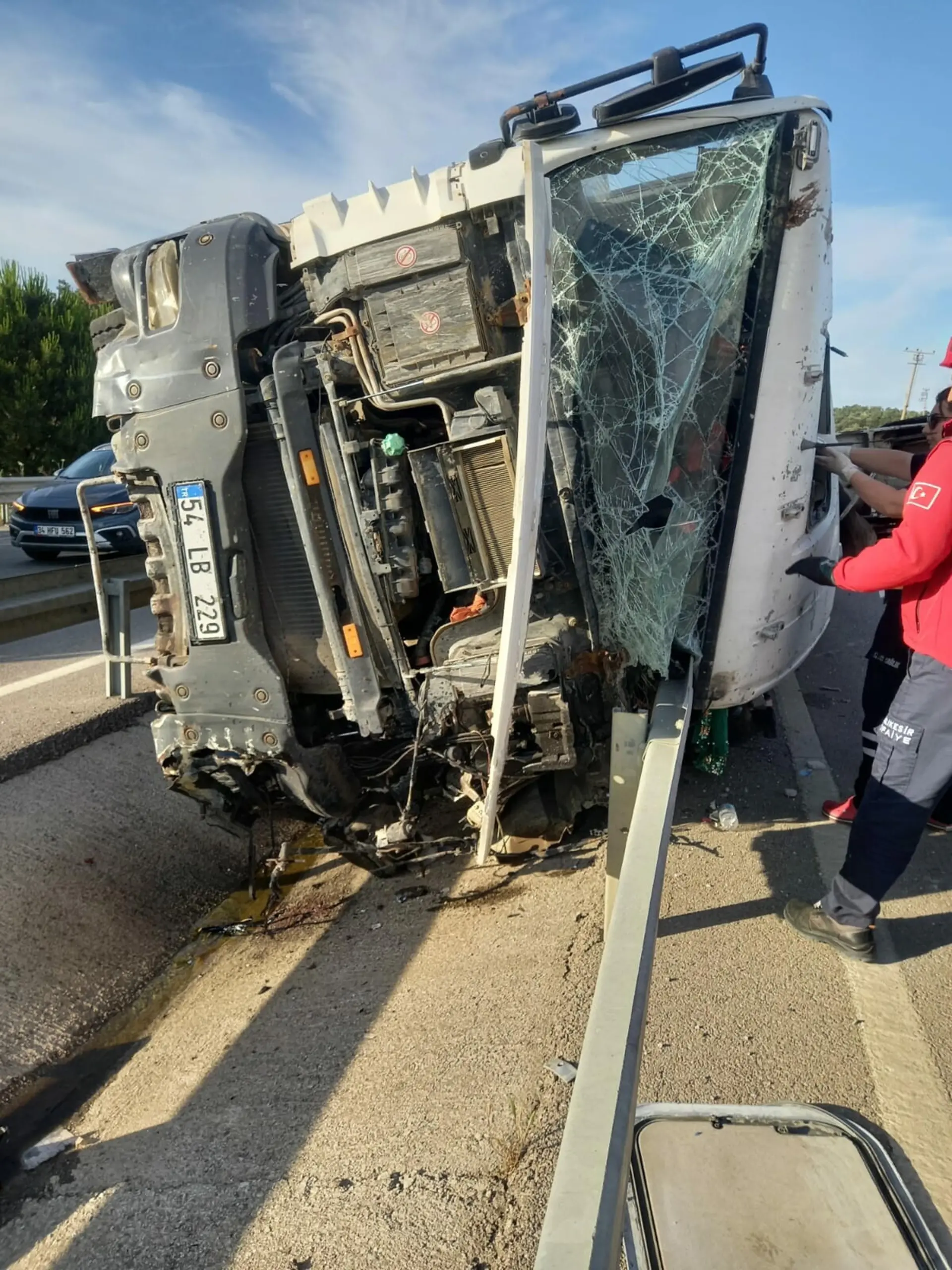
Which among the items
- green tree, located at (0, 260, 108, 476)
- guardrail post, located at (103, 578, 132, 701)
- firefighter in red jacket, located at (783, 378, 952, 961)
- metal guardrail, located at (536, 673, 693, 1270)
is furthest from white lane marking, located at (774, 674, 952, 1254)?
green tree, located at (0, 260, 108, 476)

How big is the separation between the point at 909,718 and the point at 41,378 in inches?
1130

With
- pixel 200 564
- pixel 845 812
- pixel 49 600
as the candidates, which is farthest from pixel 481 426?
pixel 49 600

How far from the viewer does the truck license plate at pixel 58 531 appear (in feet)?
35.1

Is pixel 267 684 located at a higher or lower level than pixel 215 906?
higher

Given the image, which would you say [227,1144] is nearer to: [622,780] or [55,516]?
[622,780]

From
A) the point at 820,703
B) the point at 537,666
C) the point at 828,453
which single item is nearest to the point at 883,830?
the point at 537,666

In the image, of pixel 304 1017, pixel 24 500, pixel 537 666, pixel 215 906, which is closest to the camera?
pixel 537 666

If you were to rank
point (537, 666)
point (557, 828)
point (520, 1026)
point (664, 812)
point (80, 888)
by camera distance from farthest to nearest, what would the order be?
point (80, 888) < point (557, 828) < point (537, 666) < point (520, 1026) < point (664, 812)

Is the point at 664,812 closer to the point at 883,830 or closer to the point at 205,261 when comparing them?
the point at 883,830

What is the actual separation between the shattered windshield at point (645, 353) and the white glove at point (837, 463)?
67 cm

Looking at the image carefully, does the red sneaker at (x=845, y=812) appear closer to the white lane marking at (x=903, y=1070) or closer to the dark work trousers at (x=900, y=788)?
the white lane marking at (x=903, y=1070)

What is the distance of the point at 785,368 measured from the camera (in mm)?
2896

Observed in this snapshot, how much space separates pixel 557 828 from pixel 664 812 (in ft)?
4.27

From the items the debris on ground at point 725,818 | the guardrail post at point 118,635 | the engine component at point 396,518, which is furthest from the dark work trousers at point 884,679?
the guardrail post at point 118,635
